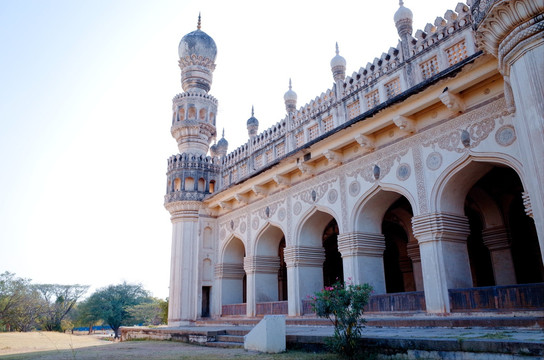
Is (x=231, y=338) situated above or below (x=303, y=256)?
below

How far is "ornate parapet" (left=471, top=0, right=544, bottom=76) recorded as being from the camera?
5.79 metres

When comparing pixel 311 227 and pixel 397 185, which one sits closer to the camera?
pixel 397 185

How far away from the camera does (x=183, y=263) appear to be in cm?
1518

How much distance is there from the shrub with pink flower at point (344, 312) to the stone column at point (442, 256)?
2.64m

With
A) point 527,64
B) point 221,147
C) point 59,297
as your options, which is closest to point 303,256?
point 527,64

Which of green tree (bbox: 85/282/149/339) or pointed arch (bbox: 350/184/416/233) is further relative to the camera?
green tree (bbox: 85/282/149/339)

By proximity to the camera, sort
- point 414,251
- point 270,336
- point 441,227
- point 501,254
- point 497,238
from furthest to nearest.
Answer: point 414,251, point 497,238, point 501,254, point 441,227, point 270,336

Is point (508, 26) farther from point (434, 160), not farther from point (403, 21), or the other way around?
point (403, 21)

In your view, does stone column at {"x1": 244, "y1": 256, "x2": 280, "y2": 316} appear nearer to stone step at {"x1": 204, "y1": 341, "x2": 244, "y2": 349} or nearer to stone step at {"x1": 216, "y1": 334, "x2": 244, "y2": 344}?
stone step at {"x1": 216, "y1": 334, "x2": 244, "y2": 344}

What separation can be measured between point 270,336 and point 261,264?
6.90 metres

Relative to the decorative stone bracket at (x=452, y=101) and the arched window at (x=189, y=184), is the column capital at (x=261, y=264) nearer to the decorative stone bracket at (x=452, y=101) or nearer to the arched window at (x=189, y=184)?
the arched window at (x=189, y=184)

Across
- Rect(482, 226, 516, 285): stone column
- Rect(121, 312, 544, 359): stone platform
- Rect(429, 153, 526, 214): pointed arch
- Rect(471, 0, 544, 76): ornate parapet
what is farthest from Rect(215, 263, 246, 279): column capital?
Rect(471, 0, 544, 76): ornate parapet

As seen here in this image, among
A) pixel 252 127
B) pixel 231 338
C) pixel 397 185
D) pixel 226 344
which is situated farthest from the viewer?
pixel 252 127

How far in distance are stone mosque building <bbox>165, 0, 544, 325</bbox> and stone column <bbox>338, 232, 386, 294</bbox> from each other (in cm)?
4
